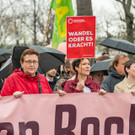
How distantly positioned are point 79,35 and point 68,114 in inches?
39.1

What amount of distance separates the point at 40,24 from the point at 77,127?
20770mm

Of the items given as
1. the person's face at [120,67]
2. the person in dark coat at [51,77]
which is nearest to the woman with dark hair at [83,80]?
the person's face at [120,67]

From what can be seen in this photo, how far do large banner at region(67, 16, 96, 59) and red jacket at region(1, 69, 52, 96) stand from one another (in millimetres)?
525

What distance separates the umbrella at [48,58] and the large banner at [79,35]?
1540 mm

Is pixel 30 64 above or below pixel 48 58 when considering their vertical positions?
above

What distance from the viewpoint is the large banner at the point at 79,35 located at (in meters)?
3.70

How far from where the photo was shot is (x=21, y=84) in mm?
3393

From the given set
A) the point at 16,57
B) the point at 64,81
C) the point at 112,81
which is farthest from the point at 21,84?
the point at 112,81

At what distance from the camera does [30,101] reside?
11.1ft

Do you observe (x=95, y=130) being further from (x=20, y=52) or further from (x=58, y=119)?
(x=20, y=52)

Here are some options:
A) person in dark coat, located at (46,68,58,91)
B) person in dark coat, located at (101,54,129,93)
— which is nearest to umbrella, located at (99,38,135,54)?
person in dark coat, located at (46,68,58,91)

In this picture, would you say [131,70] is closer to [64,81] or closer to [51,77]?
[64,81]

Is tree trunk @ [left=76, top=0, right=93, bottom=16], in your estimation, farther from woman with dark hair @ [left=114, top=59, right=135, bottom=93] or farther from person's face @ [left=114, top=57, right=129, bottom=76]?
woman with dark hair @ [left=114, top=59, right=135, bottom=93]

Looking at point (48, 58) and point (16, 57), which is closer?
point (16, 57)
